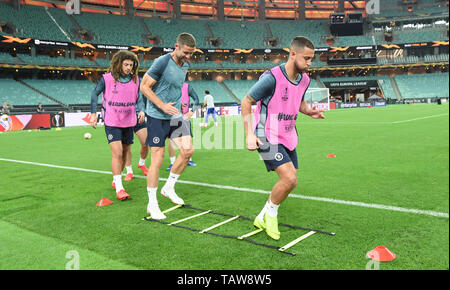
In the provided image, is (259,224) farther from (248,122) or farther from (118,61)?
(118,61)

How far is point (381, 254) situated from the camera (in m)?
3.09

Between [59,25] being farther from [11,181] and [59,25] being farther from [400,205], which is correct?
[400,205]

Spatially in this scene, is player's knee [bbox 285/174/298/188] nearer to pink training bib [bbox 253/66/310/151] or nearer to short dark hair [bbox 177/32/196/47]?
pink training bib [bbox 253/66/310/151]

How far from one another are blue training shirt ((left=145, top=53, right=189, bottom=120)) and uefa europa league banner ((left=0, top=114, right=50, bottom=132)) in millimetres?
21275

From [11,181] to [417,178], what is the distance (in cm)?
770

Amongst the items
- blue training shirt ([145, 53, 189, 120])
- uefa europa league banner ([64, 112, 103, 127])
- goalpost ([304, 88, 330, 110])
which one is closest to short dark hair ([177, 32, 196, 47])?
blue training shirt ([145, 53, 189, 120])

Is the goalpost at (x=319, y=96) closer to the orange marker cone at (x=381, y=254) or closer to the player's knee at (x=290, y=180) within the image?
the player's knee at (x=290, y=180)

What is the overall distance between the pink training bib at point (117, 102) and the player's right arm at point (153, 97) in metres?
1.39

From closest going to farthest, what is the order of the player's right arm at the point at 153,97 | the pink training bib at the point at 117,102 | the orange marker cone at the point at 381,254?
the orange marker cone at the point at 381,254 → the player's right arm at the point at 153,97 → the pink training bib at the point at 117,102

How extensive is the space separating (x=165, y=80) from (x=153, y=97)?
33cm

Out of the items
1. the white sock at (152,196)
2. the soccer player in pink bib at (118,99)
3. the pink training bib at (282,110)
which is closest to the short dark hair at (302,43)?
the pink training bib at (282,110)

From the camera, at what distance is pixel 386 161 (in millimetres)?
7953

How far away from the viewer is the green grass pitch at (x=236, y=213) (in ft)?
10.3

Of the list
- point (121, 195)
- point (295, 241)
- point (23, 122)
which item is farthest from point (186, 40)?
point (23, 122)
